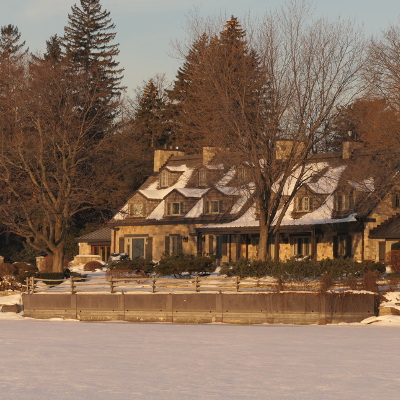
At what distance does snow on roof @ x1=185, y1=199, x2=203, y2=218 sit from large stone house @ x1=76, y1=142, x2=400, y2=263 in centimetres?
8

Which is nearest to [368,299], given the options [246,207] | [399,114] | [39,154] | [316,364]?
[316,364]

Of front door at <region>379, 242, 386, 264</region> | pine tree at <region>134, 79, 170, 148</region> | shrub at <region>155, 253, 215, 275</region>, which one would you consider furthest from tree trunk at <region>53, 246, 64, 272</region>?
pine tree at <region>134, 79, 170, 148</region>

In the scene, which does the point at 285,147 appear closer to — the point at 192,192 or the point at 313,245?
the point at 313,245

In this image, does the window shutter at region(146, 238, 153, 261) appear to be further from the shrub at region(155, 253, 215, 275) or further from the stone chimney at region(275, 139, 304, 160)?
the stone chimney at region(275, 139, 304, 160)

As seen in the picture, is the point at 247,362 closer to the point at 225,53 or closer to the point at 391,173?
the point at 225,53

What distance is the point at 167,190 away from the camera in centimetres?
7231

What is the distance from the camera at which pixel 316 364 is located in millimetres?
22938

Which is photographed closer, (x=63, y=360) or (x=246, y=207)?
(x=63, y=360)

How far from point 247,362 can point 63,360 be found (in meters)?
4.81

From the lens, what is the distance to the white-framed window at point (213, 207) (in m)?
66.8

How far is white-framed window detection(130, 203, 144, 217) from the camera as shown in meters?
71.2

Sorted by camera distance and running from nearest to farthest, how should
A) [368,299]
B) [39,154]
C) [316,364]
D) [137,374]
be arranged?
1. [137,374]
2. [316,364]
3. [368,299]
4. [39,154]

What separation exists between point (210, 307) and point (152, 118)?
65.8m

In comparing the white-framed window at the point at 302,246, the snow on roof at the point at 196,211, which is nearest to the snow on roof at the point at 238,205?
the snow on roof at the point at 196,211
